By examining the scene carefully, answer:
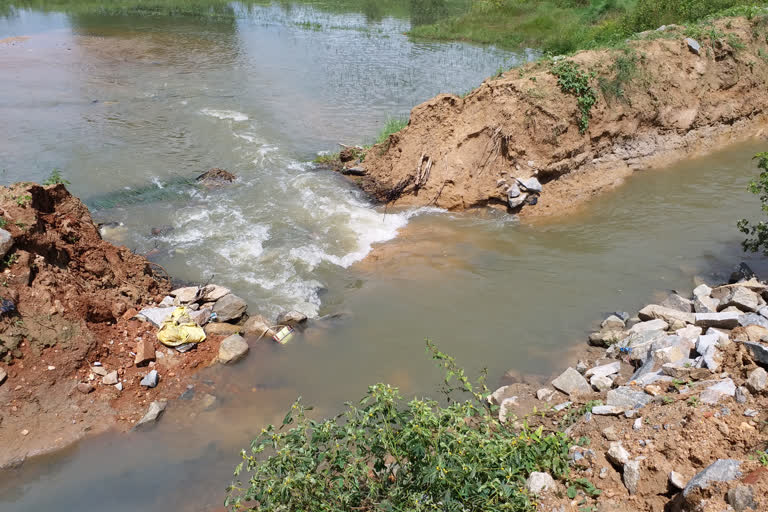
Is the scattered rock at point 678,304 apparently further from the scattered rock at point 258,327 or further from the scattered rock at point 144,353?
the scattered rock at point 144,353

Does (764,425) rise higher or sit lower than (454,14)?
lower

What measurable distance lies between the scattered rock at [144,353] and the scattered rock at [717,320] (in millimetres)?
7207

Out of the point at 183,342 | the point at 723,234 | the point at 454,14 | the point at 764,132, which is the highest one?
the point at 454,14

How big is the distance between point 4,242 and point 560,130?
9.96 metres

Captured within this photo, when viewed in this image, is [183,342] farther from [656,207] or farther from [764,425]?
[656,207]

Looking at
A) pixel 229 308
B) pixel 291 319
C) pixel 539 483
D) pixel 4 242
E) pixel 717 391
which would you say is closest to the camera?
pixel 539 483

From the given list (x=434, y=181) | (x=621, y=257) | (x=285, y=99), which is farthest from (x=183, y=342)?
(x=285, y=99)

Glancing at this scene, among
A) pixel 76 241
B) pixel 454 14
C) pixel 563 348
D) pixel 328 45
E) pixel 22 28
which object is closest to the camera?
pixel 563 348

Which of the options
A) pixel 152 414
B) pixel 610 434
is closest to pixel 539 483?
pixel 610 434

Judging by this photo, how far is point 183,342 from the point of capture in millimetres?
7199

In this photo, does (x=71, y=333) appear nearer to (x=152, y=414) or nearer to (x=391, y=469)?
(x=152, y=414)

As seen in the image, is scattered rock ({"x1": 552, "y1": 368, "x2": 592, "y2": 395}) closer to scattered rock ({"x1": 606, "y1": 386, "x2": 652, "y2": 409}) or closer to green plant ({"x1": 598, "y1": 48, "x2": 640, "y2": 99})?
scattered rock ({"x1": 606, "y1": 386, "x2": 652, "y2": 409})

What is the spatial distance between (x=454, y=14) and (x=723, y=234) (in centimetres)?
2576

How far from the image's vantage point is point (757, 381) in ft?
15.4
